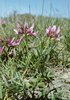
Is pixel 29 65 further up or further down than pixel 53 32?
further down

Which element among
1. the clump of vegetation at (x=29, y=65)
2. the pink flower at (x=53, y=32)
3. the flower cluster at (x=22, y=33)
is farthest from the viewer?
the pink flower at (x=53, y=32)

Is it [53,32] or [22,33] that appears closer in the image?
[22,33]

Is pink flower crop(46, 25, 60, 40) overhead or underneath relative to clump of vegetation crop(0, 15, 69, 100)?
overhead

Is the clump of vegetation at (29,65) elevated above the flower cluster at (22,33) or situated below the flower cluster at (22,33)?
below

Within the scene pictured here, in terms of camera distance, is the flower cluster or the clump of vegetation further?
the flower cluster

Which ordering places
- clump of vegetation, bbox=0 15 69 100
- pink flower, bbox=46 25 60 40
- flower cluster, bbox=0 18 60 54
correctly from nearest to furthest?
clump of vegetation, bbox=0 15 69 100, flower cluster, bbox=0 18 60 54, pink flower, bbox=46 25 60 40

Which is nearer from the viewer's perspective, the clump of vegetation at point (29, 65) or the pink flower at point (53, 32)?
the clump of vegetation at point (29, 65)

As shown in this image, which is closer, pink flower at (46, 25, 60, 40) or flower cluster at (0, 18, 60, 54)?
flower cluster at (0, 18, 60, 54)

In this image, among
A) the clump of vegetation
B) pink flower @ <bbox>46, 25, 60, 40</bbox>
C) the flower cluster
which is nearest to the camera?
the clump of vegetation

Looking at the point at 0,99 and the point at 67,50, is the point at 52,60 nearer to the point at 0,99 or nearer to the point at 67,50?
the point at 67,50

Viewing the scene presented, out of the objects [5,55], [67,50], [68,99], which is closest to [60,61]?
[67,50]

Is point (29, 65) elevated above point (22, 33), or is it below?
below

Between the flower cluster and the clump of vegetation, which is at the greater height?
the flower cluster
